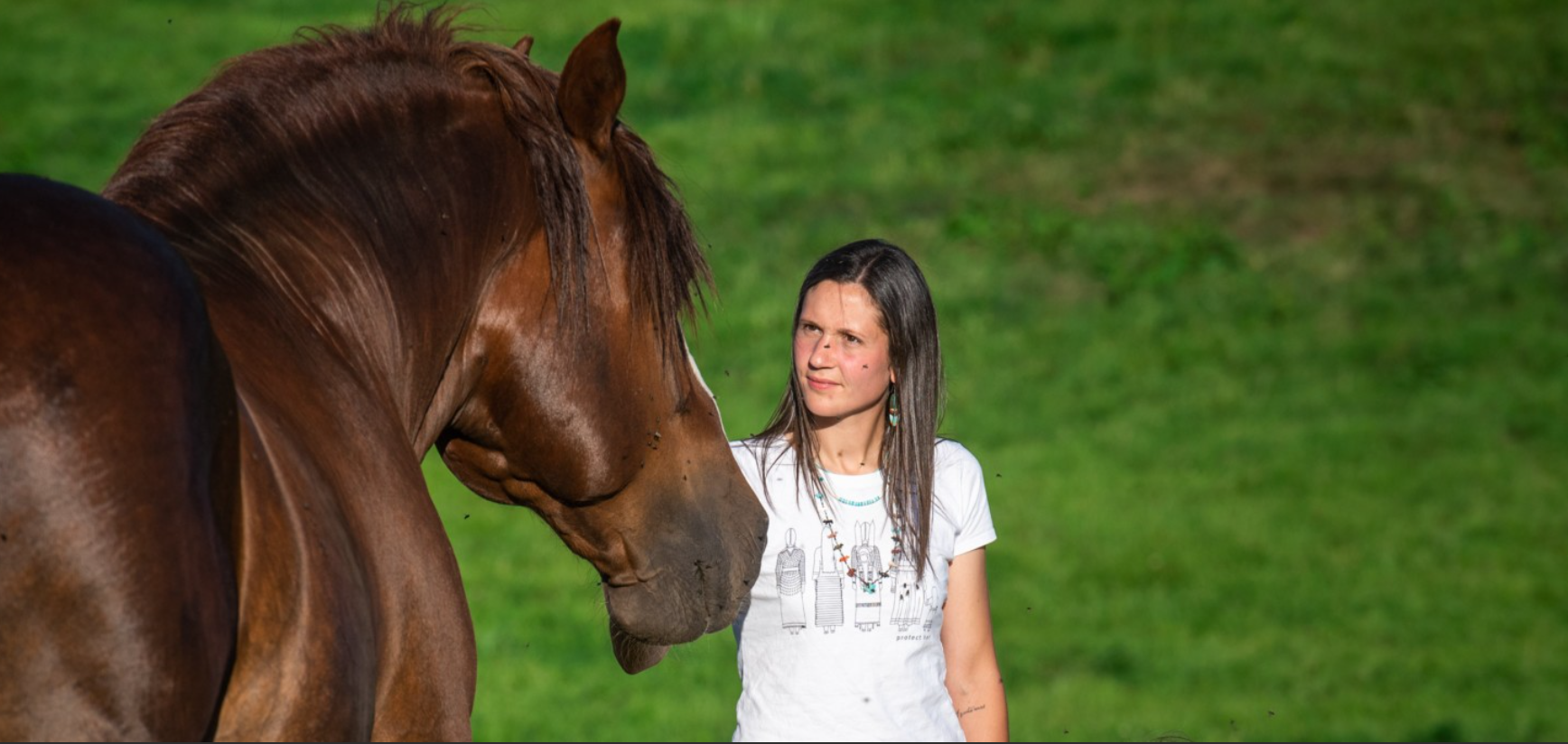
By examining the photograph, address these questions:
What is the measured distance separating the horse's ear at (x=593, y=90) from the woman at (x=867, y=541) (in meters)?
0.57

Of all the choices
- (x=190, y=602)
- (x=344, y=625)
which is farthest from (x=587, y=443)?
(x=190, y=602)

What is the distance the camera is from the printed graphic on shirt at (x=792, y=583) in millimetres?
2947

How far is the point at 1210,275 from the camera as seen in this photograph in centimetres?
1404

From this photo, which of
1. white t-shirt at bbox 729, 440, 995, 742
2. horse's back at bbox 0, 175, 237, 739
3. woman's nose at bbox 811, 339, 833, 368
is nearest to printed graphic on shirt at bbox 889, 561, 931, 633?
white t-shirt at bbox 729, 440, 995, 742

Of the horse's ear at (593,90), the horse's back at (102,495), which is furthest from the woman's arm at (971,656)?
the horse's back at (102,495)

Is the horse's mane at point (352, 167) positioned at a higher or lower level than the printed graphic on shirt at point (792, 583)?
higher

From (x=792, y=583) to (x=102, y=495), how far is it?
1474 millimetres

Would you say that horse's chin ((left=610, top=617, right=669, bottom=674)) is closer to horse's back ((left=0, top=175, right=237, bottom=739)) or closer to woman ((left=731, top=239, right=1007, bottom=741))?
woman ((left=731, top=239, right=1007, bottom=741))

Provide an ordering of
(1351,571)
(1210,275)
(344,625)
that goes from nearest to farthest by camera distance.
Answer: (344,625) → (1351,571) → (1210,275)

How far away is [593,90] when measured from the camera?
269 centimetres

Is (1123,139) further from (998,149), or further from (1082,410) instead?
(1082,410)

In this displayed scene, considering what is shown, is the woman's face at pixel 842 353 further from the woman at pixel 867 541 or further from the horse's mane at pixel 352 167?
the horse's mane at pixel 352 167

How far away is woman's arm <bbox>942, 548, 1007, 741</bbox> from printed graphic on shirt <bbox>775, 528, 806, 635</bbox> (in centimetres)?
29

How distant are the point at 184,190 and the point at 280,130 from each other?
19 centimetres
